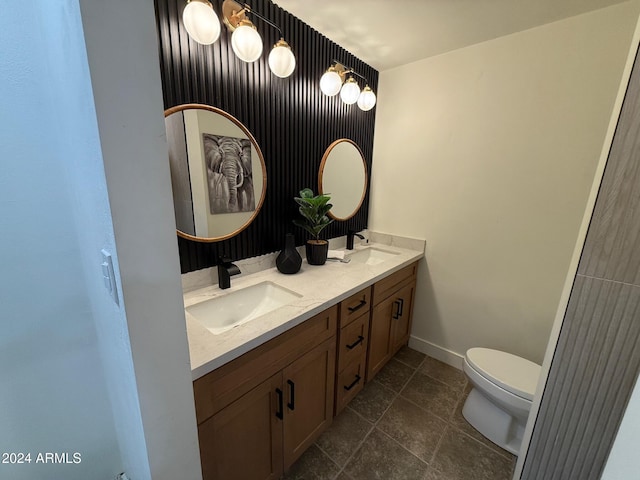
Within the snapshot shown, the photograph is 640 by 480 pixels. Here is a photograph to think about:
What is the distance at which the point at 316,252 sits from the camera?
63.2 inches

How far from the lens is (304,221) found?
1647mm

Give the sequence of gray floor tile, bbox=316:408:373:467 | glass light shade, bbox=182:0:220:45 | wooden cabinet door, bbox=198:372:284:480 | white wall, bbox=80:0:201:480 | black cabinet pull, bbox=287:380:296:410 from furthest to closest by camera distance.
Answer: gray floor tile, bbox=316:408:373:467, black cabinet pull, bbox=287:380:296:410, glass light shade, bbox=182:0:220:45, wooden cabinet door, bbox=198:372:284:480, white wall, bbox=80:0:201:480

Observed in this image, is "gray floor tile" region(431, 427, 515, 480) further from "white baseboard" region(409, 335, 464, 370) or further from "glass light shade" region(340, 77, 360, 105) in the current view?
"glass light shade" region(340, 77, 360, 105)

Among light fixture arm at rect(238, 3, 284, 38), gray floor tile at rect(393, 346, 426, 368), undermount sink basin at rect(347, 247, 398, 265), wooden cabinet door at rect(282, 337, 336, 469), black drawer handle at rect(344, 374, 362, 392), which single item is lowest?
gray floor tile at rect(393, 346, 426, 368)

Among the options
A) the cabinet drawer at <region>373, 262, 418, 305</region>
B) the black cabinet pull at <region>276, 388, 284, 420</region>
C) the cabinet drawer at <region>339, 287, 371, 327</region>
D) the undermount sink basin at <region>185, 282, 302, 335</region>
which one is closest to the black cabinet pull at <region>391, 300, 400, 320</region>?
the cabinet drawer at <region>373, 262, 418, 305</region>

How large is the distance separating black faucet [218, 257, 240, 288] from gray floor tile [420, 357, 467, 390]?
1654 mm

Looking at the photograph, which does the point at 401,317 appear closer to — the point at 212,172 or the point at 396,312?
the point at 396,312

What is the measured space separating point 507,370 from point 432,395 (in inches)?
20.8

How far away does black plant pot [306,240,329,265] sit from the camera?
5.26 ft

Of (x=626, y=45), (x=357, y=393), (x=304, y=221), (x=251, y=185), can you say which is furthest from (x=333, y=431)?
(x=626, y=45)

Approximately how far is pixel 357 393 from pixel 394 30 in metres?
2.30

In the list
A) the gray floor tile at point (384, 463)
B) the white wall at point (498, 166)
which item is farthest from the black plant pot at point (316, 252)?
the gray floor tile at point (384, 463)

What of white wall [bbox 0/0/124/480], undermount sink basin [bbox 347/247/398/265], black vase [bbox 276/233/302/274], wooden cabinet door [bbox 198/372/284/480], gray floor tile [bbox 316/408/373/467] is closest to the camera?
white wall [bbox 0/0/124/480]

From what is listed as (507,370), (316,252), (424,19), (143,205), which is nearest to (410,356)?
(507,370)
